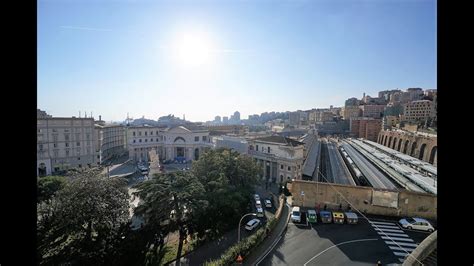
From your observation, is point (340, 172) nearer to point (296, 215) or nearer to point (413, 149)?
point (296, 215)

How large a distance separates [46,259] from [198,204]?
6.58 metres

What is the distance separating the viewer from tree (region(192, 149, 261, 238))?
13.7m

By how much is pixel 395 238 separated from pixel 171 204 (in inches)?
450

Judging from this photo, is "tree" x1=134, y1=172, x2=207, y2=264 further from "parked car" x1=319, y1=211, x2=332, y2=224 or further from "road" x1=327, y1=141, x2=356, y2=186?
"road" x1=327, y1=141, x2=356, y2=186

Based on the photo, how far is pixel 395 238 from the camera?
12.1 metres

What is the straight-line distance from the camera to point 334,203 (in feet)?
50.7

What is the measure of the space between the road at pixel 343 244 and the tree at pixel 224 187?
3.46m
